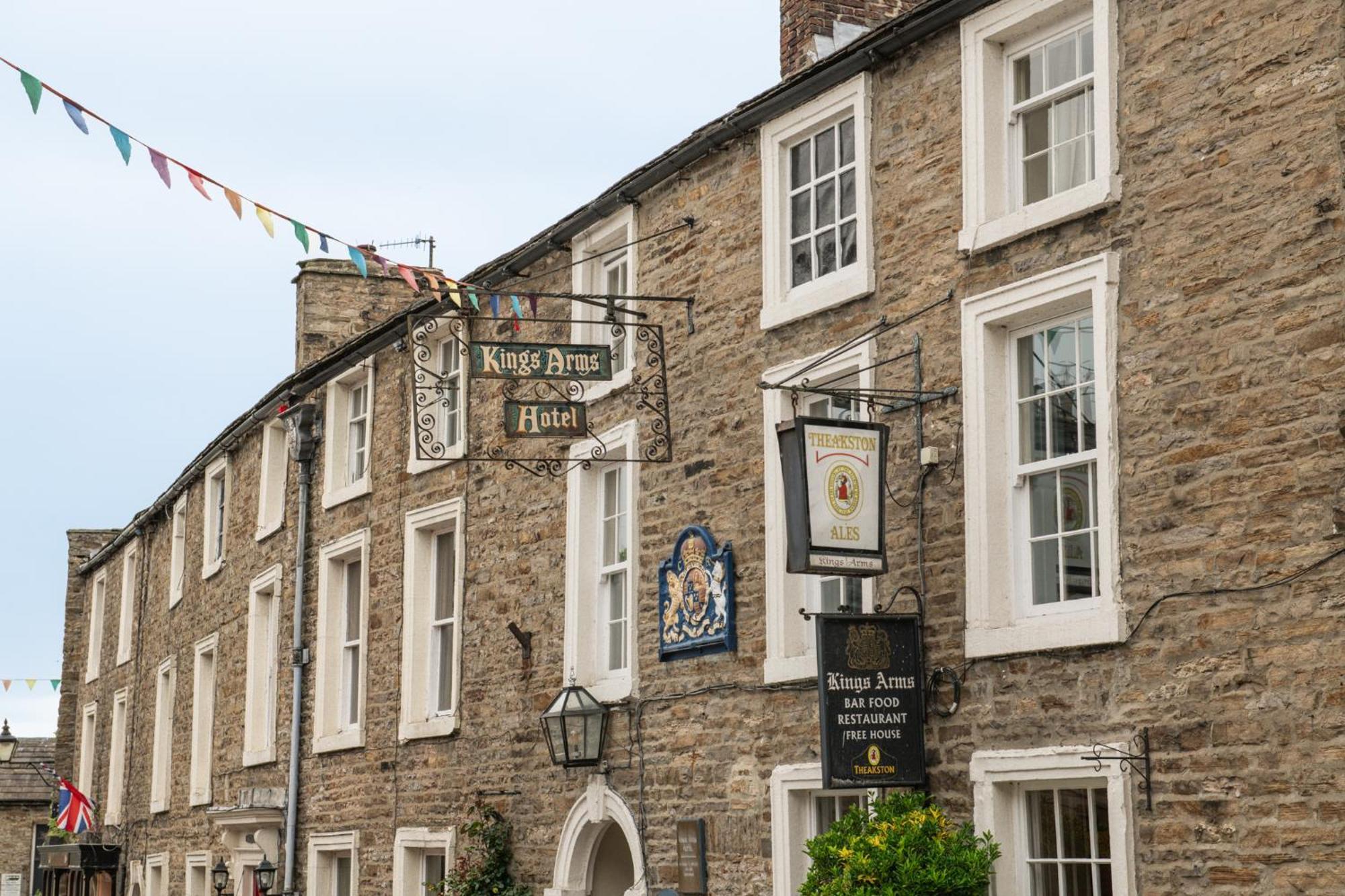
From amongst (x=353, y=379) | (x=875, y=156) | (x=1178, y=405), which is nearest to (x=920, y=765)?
(x=1178, y=405)

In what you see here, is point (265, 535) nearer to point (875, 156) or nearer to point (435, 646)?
point (435, 646)

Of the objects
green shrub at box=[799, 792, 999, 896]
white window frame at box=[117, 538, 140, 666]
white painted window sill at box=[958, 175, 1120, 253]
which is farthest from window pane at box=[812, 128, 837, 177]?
white window frame at box=[117, 538, 140, 666]

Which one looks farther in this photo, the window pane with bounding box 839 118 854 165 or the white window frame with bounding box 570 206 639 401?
the white window frame with bounding box 570 206 639 401

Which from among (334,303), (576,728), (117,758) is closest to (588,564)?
(576,728)

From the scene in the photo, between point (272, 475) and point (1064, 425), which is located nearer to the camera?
point (1064, 425)

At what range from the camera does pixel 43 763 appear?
41875mm

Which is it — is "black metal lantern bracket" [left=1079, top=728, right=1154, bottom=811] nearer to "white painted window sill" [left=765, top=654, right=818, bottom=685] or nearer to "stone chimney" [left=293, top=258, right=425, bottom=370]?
"white painted window sill" [left=765, top=654, right=818, bottom=685]

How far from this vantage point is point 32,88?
10.3 m

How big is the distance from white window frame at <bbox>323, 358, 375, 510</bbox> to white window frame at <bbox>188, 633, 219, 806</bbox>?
4953mm

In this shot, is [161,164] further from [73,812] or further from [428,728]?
[73,812]

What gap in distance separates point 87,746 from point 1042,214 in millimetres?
27171

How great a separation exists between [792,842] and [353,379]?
31.2 ft

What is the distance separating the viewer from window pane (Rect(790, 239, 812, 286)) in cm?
1296

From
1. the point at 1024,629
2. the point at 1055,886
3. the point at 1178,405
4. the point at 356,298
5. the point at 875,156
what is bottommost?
the point at 1055,886
